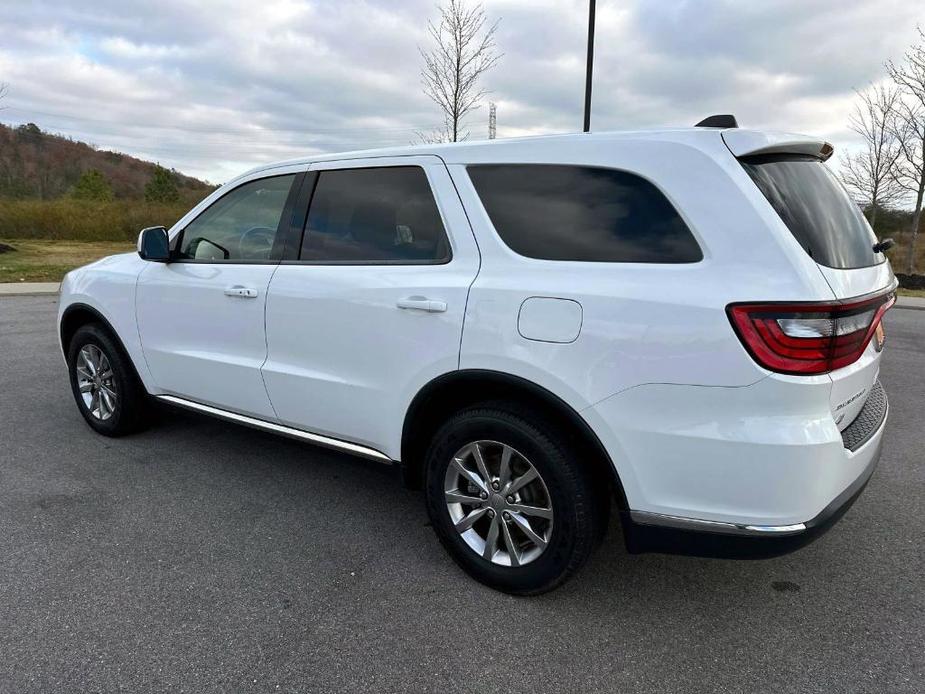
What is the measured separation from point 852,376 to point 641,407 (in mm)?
734

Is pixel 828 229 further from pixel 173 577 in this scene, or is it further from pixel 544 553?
pixel 173 577

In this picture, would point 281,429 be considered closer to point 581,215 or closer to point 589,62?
point 581,215

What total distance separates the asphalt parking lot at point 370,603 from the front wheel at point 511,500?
162mm

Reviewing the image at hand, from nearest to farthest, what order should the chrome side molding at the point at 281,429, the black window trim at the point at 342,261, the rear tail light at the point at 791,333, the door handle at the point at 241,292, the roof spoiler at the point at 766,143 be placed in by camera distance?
the rear tail light at the point at 791,333, the roof spoiler at the point at 766,143, the black window trim at the point at 342,261, the chrome side molding at the point at 281,429, the door handle at the point at 241,292

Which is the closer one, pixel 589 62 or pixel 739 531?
pixel 739 531

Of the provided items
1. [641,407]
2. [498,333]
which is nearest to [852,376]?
[641,407]

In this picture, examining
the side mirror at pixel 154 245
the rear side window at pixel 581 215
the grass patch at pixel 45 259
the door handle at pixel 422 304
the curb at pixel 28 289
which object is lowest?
the curb at pixel 28 289

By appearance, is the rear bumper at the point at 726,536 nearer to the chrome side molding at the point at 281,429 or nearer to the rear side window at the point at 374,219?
the chrome side molding at the point at 281,429

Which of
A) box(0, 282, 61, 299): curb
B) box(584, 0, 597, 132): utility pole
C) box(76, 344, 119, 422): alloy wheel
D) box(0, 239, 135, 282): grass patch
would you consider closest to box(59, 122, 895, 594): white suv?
box(76, 344, 119, 422): alloy wheel

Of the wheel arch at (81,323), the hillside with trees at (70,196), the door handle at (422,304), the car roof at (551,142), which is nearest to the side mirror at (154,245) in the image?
the wheel arch at (81,323)

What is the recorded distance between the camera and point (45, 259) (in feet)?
62.6

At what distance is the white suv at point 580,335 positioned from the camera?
200 cm

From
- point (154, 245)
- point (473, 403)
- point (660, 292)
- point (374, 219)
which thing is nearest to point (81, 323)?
point (154, 245)

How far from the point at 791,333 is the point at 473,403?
1.20 metres
